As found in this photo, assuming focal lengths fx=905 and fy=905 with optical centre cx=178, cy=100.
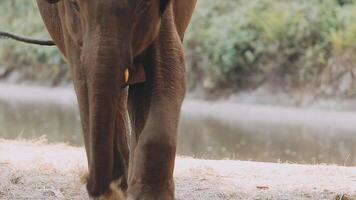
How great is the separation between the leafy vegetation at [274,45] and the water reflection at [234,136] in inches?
91.5

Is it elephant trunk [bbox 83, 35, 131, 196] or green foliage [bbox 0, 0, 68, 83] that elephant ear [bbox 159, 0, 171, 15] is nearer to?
elephant trunk [bbox 83, 35, 131, 196]

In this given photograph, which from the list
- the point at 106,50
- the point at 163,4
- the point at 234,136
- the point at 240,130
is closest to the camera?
the point at 106,50

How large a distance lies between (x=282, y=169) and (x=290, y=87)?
971cm

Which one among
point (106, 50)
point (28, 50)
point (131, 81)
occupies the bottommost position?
point (28, 50)

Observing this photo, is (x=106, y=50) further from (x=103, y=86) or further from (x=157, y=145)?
(x=157, y=145)

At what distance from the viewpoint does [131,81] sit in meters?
4.63

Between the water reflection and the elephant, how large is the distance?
6.39 metres

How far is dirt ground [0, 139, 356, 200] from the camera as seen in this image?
6.62 meters

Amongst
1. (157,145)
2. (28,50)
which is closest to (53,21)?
(157,145)

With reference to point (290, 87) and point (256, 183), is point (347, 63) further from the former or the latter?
point (256, 183)

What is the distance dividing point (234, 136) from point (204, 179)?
6632 millimetres

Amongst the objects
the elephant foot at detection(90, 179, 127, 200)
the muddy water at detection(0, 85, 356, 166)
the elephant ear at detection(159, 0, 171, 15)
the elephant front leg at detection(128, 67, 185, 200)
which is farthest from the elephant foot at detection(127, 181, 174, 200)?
the muddy water at detection(0, 85, 356, 166)

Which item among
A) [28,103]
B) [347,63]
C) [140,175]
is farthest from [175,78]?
[28,103]

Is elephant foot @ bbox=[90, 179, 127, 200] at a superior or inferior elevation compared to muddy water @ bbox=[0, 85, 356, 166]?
superior
